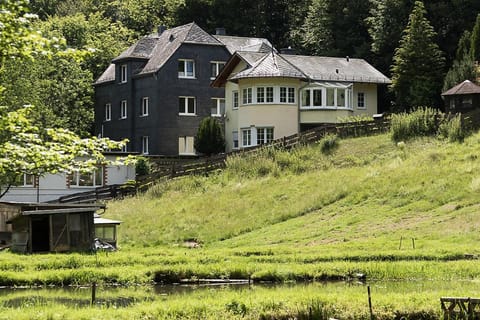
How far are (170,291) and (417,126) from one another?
104 feet

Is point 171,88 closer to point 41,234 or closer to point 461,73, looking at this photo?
point 461,73

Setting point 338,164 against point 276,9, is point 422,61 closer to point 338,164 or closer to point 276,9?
point 338,164

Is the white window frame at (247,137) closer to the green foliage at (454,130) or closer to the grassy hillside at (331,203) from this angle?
the grassy hillside at (331,203)

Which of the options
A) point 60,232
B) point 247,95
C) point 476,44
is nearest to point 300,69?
point 247,95

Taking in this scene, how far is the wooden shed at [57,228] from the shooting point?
3884 cm

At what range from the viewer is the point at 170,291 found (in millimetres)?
24203

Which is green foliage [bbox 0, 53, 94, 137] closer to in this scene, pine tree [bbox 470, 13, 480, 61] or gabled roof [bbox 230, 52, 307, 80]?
gabled roof [bbox 230, 52, 307, 80]

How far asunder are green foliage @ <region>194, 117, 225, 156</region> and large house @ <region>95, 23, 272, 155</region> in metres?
5.25

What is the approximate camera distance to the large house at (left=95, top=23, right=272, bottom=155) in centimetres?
6900

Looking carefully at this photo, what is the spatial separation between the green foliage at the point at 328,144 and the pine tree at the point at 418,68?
10.7m

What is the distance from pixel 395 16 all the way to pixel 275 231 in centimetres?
3745

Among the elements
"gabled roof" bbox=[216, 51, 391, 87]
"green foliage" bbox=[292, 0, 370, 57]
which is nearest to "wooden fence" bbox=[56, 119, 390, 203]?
"gabled roof" bbox=[216, 51, 391, 87]

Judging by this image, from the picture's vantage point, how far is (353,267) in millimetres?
26844

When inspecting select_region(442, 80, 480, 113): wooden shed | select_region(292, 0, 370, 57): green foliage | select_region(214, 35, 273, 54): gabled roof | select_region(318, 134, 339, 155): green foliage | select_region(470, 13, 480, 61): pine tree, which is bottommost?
select_region(318, 134, 339, 155): green foliage
